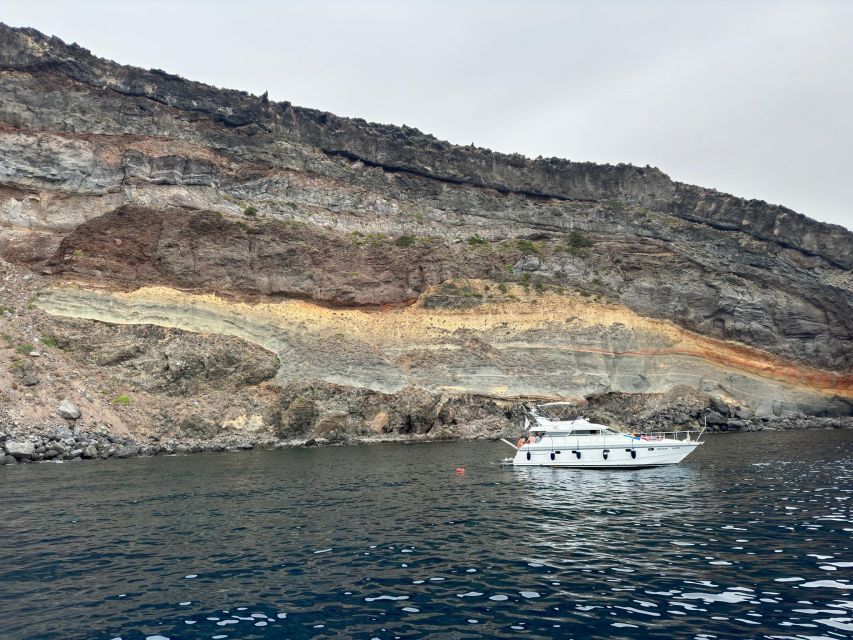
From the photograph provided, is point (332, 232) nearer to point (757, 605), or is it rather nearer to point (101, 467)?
point (101, 467)

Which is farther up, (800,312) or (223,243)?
(223,243)

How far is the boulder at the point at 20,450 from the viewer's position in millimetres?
35188

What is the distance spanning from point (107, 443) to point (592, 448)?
3320 cm

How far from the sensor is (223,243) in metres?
61.8

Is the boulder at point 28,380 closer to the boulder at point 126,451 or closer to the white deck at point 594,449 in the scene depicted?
the boulder at point 126,451

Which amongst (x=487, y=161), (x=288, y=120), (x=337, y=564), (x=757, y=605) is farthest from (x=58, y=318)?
(x=487, y=161)

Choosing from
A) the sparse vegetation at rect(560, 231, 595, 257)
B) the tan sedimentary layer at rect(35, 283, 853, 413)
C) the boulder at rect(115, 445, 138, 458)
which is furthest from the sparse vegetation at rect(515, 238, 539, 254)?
the boulder at rect(115, 445, 138, 458)

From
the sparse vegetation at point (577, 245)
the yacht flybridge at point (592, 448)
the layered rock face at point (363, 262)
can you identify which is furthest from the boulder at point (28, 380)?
the sparse vegetation at point (577, 245)

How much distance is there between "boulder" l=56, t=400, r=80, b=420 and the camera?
4056 cm

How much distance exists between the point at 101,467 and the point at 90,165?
137 feet

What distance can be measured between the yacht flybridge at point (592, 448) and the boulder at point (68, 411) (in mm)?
30975

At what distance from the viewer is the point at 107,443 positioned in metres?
40.4

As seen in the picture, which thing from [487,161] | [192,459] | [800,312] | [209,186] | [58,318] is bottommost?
[192,459]

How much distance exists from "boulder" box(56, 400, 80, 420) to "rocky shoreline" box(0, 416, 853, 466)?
1.50ft
